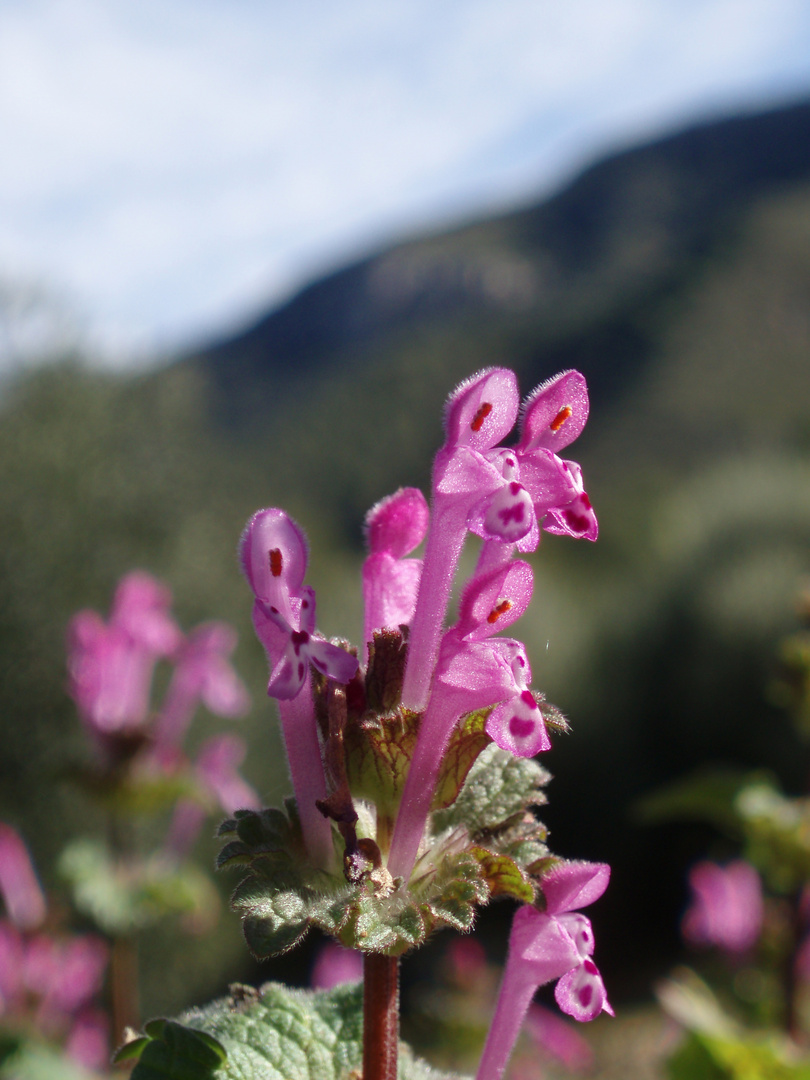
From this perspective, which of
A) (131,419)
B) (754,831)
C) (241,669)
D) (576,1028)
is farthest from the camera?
(131,419)

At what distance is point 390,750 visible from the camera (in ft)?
2.95

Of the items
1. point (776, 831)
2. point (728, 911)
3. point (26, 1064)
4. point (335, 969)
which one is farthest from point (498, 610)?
point (728, 911)

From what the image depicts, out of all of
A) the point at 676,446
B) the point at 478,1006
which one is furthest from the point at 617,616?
the point at 676,446

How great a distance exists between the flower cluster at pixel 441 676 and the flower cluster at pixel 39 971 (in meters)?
3.23

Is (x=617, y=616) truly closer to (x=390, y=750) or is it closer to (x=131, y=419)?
(x=131, y=419)

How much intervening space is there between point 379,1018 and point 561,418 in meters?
0.61

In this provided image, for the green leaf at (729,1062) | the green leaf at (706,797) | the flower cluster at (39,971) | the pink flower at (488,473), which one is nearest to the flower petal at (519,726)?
the pink flower at (488,473)

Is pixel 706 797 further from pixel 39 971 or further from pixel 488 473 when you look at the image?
pixel 39 971

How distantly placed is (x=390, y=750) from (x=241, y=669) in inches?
382

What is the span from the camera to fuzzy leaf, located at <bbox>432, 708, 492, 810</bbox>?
2.96 ft

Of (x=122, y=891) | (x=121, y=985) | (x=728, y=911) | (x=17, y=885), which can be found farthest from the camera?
(x=728, y=911)

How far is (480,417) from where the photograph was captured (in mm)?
912

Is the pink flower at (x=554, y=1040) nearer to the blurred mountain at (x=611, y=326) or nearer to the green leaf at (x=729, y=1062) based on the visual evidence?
the green leaf at (x=729, y=1062)

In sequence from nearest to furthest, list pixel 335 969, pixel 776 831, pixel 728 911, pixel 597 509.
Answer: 1. pixel 776 831
2. pixel 335 969
3. pixel 728 911
4. pixel 597 509
